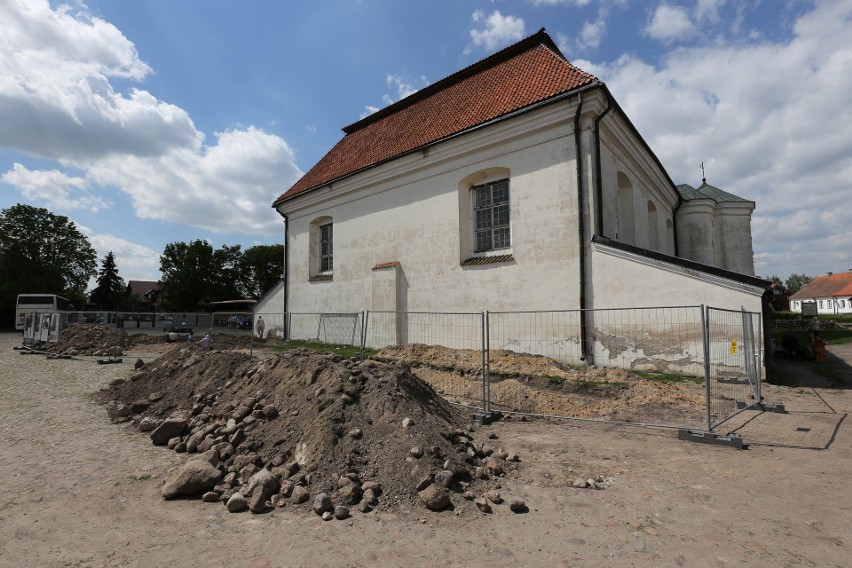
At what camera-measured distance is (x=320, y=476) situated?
13.3 ft

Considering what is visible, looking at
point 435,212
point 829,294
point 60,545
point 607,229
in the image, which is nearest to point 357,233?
point 435,212

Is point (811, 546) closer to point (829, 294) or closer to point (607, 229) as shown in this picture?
point (607, 229)

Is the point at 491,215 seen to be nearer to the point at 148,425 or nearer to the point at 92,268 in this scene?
the point at 148,425

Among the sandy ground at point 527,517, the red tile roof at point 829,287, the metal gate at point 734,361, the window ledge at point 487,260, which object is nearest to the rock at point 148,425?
the sandy ground at point 527,517

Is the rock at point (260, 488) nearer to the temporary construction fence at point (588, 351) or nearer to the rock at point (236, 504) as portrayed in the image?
the rock at point (236, 504)

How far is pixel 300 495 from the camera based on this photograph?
376 cm

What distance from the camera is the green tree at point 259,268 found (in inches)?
2218

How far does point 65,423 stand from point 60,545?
4.55 m

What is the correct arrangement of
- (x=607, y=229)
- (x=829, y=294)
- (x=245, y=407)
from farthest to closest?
(x=829, y=294) < (x=607, y=229) < (x=245, y=407)

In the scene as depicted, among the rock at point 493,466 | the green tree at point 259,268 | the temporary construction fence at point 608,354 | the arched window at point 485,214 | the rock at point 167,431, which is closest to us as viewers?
the rock at point 493,466

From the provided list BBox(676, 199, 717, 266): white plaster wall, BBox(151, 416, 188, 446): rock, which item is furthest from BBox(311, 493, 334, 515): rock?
BBox(676, 199, 717, 266): white plaster wall

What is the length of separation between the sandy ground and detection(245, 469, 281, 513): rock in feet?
0.30

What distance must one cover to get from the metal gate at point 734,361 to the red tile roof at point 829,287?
266 ft

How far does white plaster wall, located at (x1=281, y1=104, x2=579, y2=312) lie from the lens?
464 inches
